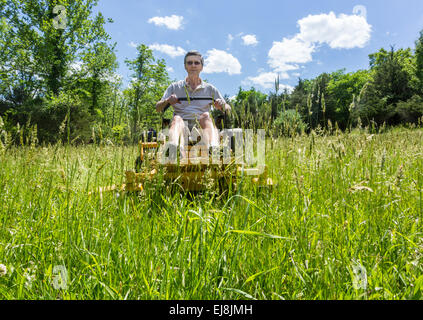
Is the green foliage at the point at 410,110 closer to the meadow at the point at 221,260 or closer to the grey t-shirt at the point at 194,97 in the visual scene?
the grey t-shirt at the point at 194,97

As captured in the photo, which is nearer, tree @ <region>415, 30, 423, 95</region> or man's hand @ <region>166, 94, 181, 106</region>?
man's hand @ <region>166, 94, 181, 106</region>

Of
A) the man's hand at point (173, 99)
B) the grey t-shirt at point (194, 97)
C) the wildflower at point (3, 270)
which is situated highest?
the grey t-shirt at point (194, 97)

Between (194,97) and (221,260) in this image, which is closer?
(221,260)

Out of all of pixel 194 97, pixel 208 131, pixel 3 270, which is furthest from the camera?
Result: pixel 194 97

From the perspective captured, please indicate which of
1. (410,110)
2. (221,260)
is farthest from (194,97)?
(410,110)

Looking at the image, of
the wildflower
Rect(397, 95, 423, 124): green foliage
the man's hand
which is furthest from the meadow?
Rect(397, 95, 423, 124): green foliage

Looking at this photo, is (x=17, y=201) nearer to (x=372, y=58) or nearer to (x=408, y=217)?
(x=408, y=217)

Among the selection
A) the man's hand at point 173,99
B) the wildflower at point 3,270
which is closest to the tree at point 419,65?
the man's hand at point 173,99

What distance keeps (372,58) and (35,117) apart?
6157 centimetres

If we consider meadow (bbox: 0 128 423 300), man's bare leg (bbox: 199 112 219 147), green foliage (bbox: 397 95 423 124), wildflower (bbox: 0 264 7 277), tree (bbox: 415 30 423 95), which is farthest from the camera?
tree (bbox: 415 30 423 95)

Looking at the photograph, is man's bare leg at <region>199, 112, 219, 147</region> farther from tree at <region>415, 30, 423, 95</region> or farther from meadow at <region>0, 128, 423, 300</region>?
tree at <region>415, 30, 423, 95</region>

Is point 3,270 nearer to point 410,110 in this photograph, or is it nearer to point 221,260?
point 221,260

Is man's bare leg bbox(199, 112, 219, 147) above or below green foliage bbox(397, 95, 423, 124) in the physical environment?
below

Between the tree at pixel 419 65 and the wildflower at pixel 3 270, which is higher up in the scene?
the tree at pixel 419 65
